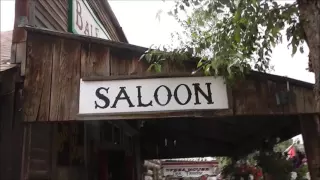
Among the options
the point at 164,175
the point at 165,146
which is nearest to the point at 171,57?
the point at 165,146

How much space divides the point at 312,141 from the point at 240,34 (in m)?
1.52

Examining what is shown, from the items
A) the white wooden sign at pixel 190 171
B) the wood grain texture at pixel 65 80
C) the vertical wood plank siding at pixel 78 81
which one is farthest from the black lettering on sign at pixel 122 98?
the white wooden sign at pixel 190 171

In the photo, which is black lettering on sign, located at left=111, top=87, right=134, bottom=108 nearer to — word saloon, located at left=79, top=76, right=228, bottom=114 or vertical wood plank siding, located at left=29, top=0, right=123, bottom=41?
word saloon, located at left=79, top=76, right=228, bottom=114

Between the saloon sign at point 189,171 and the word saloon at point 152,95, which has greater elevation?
the word saloon at point 152,95

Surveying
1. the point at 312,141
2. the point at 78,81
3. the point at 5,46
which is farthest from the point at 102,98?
the point at 5,46

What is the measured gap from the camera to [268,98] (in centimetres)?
386

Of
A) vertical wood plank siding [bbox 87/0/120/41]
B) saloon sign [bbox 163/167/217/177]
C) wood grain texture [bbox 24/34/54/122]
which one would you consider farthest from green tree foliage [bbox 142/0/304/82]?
saloon sign [bbox 163/167/217/177]

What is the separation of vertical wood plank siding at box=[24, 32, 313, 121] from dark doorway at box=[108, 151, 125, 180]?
15.7 ft

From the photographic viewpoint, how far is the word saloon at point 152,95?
3.79m

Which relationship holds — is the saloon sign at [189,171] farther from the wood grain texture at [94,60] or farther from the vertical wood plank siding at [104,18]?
the wood grain texture at [94,60]

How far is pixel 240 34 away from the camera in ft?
10.8

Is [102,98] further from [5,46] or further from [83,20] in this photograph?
[5,46]

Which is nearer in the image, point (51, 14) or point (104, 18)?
point (51, 14)

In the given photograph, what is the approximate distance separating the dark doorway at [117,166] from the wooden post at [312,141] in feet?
17.1
